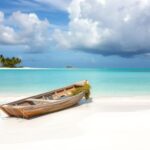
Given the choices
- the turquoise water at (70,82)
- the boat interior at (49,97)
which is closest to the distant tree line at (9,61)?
the turquoise water at (70,82)

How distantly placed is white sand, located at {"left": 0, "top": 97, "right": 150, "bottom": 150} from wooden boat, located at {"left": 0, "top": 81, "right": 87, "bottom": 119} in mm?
287

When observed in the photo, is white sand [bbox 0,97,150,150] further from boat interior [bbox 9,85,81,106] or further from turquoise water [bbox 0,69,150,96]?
turquoise water [bbox 0,69,150,96]

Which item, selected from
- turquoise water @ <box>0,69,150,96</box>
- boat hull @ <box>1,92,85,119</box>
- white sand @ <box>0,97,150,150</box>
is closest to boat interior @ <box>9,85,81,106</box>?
boat hull @ <box>1,92,85,119</box>

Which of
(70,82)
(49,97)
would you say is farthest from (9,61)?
(49,97)

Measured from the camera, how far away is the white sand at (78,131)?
7.68m

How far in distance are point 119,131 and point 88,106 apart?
227 inches

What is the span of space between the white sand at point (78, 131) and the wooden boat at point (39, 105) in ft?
0.94

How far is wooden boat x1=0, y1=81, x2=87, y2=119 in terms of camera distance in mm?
11156

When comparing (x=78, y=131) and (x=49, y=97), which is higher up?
(x=49, y=97)

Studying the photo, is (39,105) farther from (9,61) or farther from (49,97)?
(9,61)

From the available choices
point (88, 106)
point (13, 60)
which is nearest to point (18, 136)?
point (88, 106)

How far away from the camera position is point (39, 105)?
464 inches

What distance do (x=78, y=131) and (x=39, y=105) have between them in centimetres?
301

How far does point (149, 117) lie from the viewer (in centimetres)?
1124
